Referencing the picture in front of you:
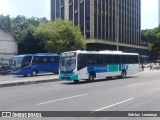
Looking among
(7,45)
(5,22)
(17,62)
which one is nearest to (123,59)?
(17,62)

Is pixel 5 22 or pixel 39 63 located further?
pixel 5 22

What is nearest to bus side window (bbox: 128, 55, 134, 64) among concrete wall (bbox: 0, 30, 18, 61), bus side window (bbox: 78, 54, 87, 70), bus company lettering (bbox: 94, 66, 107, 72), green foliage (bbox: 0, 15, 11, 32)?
bus company lettering (bbox: 94, 66, 107, 72)

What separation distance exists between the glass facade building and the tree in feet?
40.2

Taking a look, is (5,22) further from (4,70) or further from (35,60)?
(35,60)

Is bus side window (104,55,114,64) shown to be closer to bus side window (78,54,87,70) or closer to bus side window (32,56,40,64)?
bus side window (78,54,87,70)

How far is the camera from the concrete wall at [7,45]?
5509cm

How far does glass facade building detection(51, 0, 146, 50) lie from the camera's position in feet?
227

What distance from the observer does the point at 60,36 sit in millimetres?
55062

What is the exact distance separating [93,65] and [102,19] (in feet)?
153

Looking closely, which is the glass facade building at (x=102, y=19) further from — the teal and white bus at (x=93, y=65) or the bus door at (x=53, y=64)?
the teal and white bus at (x=93, y=65)

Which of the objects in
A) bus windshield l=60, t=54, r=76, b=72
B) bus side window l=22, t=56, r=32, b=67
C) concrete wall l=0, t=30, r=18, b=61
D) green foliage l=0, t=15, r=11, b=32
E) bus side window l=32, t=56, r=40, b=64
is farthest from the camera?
green foliage l=0, t=15, r=11, b=32

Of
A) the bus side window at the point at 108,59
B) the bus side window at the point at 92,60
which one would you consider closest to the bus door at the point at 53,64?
the bus side window at the point at 108,59

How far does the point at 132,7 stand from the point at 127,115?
265 feet

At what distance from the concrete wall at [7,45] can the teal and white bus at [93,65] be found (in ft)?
89.3
